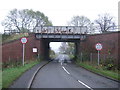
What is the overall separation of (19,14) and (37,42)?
3598 cm

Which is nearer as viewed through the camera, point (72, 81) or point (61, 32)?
point (72, 81)

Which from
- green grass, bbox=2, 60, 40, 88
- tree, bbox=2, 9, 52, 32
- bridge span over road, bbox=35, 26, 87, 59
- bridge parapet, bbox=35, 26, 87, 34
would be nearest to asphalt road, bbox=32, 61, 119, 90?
green grass, bbox=2, 60, 40, 88

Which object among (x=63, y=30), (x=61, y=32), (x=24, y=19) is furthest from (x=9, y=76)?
(x=24, y=19)

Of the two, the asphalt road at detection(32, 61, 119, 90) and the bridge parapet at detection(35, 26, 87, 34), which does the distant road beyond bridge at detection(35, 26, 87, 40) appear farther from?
the asphalt road at detection(32, 61, 119, 90)

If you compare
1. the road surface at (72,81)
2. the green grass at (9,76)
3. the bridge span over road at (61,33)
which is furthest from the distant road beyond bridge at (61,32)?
the road surface at (72,81)

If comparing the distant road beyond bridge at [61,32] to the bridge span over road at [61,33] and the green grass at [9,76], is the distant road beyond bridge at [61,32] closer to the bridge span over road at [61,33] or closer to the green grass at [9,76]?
the bridge span over road at [61,33]

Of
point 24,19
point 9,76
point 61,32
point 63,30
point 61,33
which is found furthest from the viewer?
point 24,19

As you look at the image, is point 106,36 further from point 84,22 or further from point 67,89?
point 84,22

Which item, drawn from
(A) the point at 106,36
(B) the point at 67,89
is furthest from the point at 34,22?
(B) the point at 67,89

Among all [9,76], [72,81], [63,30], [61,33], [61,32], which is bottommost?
[72,81]

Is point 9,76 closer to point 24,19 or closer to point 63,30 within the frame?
point 63,30

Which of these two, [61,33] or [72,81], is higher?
[61,33]

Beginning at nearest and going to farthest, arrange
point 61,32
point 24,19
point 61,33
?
point 61,33 → point 61,32 → point 24,19

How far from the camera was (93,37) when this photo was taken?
126 ft
